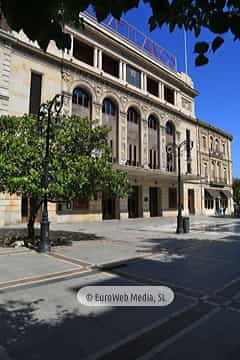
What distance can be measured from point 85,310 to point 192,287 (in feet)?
8.27

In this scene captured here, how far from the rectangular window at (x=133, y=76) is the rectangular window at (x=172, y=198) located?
12.7 meters

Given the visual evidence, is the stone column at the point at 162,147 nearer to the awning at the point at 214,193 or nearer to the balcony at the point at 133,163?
the balcony at the point at 133,163

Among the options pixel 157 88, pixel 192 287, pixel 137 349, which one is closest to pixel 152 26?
pixel 137 349

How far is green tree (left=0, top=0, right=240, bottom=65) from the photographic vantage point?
5.50 ft

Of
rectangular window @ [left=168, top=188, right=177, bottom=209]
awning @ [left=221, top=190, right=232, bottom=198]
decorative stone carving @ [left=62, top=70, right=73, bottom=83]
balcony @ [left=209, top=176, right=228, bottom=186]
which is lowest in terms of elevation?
rectangular window @ [left=168, top=188, right=177, bottom=209]

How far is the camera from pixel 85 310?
4457mm

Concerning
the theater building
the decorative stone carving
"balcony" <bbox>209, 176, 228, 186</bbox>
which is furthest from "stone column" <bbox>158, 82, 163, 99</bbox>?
"balcony" <bbox>209, 176, 228, 186</bbox>

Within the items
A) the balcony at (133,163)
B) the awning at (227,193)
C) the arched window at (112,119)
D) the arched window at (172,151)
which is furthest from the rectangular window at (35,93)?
the awning at (227,193)

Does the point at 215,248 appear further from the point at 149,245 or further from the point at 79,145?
the point at 79,145

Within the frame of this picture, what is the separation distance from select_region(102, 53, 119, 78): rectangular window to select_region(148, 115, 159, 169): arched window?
641cm

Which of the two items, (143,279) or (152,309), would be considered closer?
(152,309)

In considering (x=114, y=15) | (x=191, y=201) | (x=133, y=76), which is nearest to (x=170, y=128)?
(x=133, y=76)

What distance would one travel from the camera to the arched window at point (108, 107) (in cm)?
2516

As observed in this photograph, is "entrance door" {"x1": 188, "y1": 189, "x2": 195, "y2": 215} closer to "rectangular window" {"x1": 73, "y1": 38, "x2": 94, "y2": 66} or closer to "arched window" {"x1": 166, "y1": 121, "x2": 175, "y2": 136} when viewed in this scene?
"arched window" {"x1": 166, "y1": 121, "x2": 175, "y2": 136}
